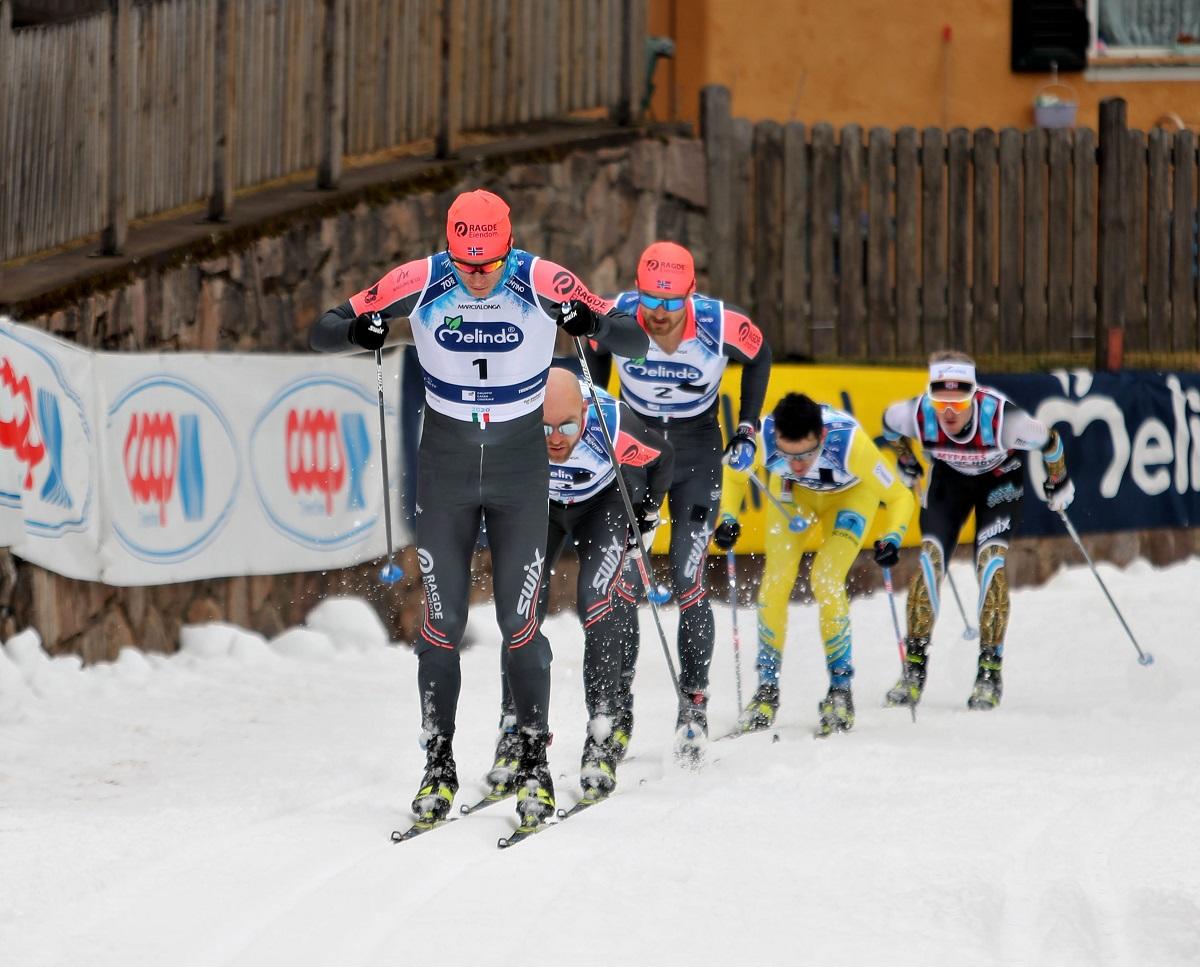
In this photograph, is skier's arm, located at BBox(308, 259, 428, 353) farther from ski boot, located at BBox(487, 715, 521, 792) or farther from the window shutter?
the window shutter

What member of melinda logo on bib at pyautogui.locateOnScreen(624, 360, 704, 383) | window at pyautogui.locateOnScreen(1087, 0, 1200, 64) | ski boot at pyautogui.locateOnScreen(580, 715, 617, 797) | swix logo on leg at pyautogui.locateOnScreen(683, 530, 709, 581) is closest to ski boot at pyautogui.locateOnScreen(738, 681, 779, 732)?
swix logo on leg at pyautogui.locateOnScreen(683, 530, 709, 581)

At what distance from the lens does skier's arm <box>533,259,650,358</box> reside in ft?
19.9

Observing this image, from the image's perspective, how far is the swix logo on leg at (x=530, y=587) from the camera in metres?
6.23

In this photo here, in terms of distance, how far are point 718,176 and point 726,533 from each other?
5801 millimetres

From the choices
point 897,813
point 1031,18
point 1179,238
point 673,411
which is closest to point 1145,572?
point 1179,238

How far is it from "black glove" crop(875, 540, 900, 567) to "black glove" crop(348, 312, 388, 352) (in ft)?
11.8

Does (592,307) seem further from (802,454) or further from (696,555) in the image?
(802,454)

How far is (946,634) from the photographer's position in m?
12.3

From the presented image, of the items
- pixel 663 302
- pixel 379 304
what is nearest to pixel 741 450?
pixel 663 302

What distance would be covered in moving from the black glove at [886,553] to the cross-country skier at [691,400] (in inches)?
35.8

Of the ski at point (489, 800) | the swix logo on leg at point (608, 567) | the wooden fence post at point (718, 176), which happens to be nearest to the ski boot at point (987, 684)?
the swix logo on leg at point (608, 567)

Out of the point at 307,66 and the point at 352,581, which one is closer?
the point at 352,581

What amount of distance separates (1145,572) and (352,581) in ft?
22.8

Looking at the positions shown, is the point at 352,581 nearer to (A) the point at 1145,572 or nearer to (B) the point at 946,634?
(B) the point at 946,634
